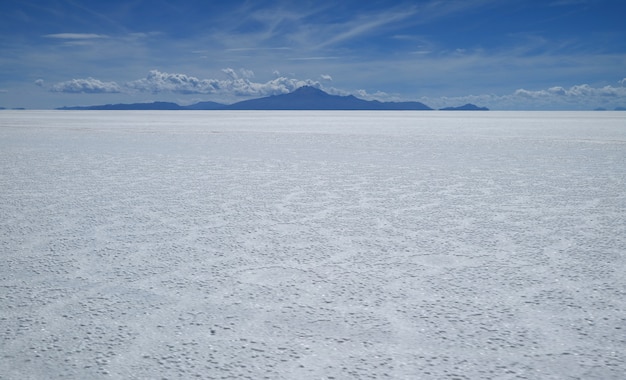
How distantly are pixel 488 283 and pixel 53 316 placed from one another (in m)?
2.12

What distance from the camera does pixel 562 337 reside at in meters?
1.93

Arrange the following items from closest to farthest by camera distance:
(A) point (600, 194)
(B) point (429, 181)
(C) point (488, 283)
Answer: (C) point (488, 283), (A) point (600, 194), (B) point (429, 181)

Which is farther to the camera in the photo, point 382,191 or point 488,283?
point 382,191

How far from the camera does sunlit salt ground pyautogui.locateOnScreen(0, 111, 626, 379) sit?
1779 mm

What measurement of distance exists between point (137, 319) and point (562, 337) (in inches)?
70.0

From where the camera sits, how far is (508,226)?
12.7ft

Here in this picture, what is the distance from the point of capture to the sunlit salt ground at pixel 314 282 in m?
1.78

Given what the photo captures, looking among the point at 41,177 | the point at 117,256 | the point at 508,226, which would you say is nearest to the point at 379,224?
the point at 508,226

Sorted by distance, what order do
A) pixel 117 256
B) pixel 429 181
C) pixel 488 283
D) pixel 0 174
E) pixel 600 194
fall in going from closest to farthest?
pixel 488 283 < pixel 117 256 < pixel 600 194 < pixel 429 181 < pixel 0 174

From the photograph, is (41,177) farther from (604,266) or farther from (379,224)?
(604,266)

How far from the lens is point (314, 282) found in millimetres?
2607

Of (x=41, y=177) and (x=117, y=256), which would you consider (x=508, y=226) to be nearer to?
(x=117, y=256)

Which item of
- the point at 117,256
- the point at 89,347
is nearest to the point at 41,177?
the point at 117,256

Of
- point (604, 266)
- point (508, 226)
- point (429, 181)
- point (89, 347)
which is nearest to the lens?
point (89, 347)
